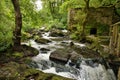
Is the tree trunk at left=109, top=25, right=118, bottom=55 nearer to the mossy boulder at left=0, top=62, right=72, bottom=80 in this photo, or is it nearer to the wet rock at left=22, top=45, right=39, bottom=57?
the wet rock at left=22, top=45, right=39, bottom=57

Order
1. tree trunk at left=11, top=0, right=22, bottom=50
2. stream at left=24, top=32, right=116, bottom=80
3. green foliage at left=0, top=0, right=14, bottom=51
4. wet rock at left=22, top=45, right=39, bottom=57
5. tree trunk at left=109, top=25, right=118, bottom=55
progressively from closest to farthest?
stream at left=24, top=32, right=116, bottom=80 → green foliage at left=0, top=0, right=14, bottom=51 → tree trunk at left=11, top=0, right=22, bottom=50 → wet rock at left=22, top=45, right=39, bottom=57 → tree trunk at left=109, top=25, right=118, bottom=55

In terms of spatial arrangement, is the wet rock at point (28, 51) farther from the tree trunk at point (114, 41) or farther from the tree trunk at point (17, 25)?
the tree trunk at point (114, 41)

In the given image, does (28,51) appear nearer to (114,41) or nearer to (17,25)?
(17,25)

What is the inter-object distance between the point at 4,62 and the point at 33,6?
358cm

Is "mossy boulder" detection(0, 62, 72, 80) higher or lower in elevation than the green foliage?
lower

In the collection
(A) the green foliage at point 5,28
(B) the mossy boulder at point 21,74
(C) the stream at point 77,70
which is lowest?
(C) the stream at point 77,70

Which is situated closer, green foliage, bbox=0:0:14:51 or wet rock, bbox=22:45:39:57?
green foliage, bbox=0:0:14:51

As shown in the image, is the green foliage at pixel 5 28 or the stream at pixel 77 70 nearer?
the stream at pixel 77 70

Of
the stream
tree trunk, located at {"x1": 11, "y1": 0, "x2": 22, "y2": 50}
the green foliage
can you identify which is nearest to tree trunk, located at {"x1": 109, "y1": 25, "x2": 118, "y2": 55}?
the stream

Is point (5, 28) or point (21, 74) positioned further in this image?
point (5, 28)

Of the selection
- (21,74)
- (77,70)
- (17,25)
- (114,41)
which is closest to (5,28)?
(17,25)

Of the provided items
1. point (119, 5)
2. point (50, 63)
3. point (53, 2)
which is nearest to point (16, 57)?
point (50, 63)

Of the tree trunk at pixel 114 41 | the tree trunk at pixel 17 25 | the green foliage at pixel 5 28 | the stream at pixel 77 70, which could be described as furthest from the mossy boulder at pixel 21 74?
the tree trunk at pixel 114 41

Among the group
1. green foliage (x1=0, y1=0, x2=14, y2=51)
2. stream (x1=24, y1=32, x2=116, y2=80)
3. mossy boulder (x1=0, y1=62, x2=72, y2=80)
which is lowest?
stream (x1=24, y1=32, x2=116, y2=80)
